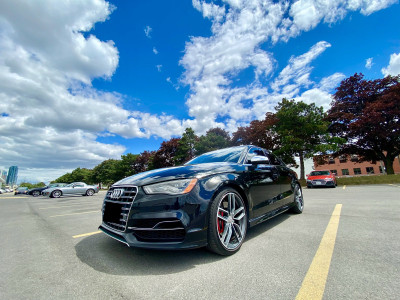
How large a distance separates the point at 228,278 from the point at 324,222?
2.87 meters

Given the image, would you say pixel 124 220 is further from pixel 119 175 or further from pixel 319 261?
pixel 119 175

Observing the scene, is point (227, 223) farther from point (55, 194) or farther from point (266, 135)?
point (266, 135)

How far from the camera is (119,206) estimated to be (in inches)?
89.5

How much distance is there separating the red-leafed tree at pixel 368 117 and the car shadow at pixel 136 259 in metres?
22.7

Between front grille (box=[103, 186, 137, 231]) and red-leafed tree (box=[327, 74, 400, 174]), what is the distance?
908 inches

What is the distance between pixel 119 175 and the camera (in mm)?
47906

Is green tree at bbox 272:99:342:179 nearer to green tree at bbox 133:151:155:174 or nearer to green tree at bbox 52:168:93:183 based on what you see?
green tree at bbox 133:151:155:174

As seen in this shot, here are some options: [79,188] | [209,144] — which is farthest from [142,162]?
[79,188]

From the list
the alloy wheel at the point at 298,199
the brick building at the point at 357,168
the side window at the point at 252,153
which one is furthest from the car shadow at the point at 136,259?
the brick building at the point at 357,168

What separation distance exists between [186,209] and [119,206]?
0.86 meters

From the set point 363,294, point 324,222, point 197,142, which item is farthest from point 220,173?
point 197,142

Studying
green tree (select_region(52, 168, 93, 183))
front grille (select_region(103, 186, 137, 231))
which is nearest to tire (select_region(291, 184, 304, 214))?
front grille (select_region(103, 186, 137, 231))

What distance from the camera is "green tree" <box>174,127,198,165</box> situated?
1396 inches

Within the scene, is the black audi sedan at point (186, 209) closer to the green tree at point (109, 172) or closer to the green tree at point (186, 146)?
the green tree at point (186, 146)
